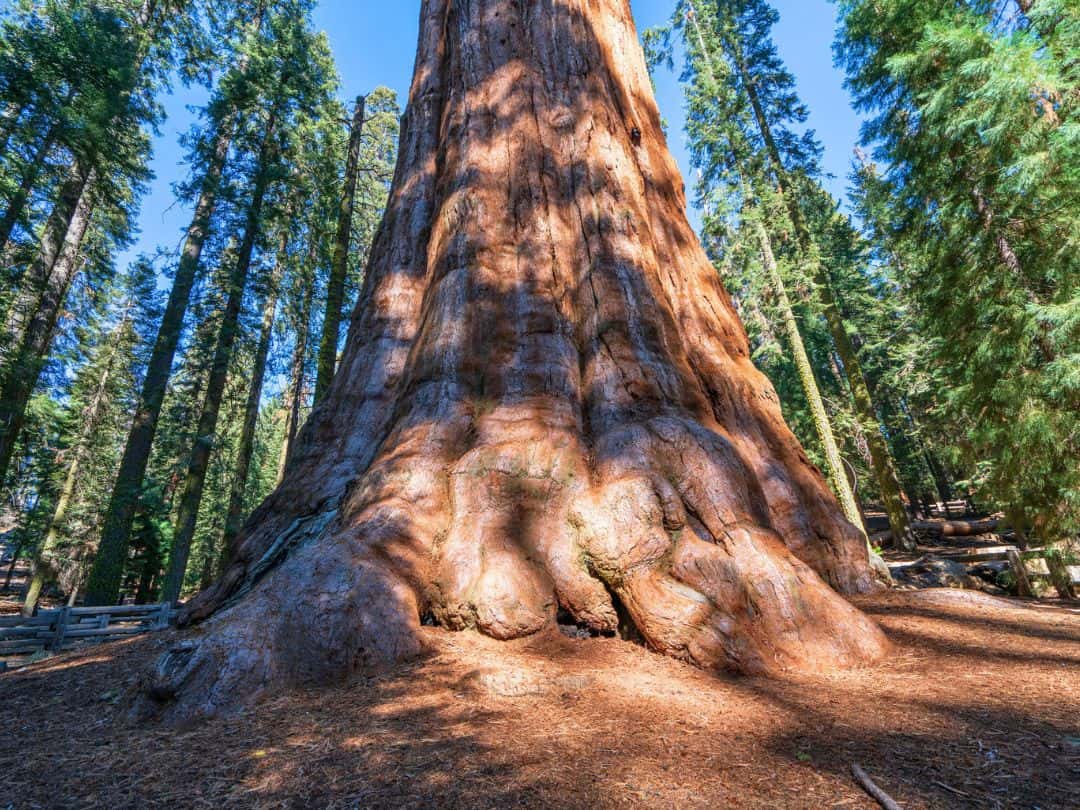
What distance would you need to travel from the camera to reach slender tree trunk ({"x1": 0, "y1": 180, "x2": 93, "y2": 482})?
34.7 ft

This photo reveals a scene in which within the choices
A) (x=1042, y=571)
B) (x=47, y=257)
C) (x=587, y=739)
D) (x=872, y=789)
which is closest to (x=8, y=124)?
(x=47, y=257)

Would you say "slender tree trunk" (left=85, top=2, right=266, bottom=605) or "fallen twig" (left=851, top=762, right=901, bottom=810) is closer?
"fallen twig" (left=851, top=762, right=901, bottom=810)

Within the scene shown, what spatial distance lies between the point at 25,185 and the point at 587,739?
17.0 m

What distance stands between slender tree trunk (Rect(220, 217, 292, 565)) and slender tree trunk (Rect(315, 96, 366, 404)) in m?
3.57

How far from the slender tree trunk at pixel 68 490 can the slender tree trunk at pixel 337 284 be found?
11636 millimetres

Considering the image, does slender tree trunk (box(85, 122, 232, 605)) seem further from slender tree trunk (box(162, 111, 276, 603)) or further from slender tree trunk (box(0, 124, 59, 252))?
slender tree trunk (box(0, 124, 59, 252))

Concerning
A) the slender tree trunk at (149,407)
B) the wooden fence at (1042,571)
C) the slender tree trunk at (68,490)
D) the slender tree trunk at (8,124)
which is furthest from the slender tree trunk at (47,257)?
the wooden fence at (1042,571)

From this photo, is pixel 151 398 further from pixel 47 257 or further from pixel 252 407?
pixel 47 257

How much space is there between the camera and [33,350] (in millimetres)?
11258

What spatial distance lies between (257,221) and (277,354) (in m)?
4.58

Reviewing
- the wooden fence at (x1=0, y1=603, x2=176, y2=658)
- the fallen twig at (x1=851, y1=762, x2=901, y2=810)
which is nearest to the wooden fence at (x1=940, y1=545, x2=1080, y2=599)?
the fallen twig at (x1=851, y1=762, x2=901, y2=810)

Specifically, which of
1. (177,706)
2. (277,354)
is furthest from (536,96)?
(277,354)

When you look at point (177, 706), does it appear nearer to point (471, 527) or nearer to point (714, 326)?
point (471, 527)

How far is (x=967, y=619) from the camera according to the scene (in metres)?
4.76
